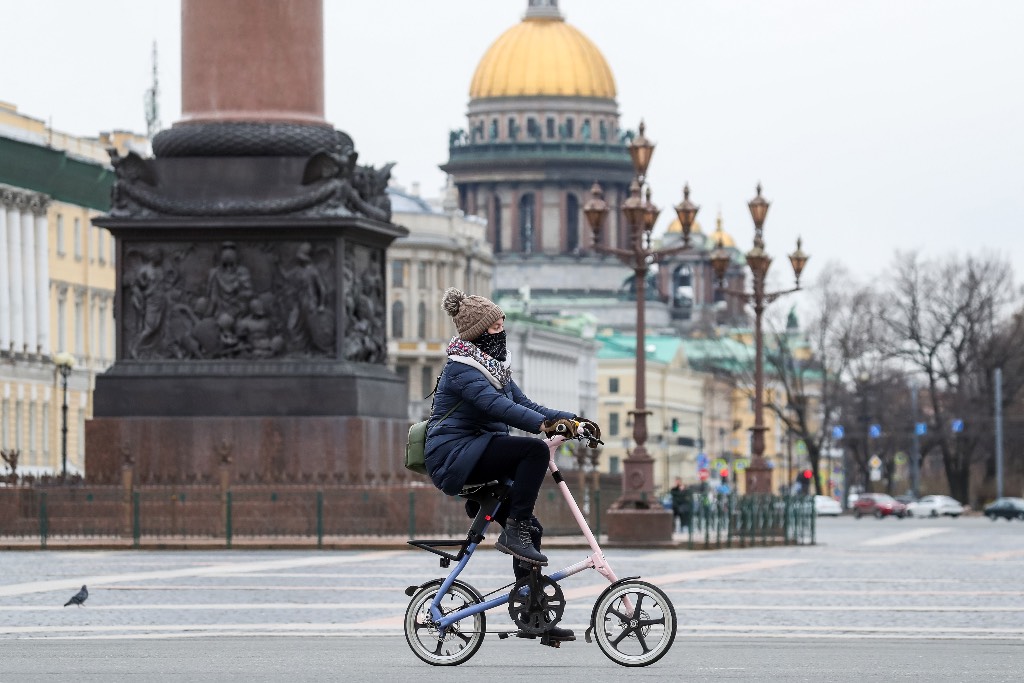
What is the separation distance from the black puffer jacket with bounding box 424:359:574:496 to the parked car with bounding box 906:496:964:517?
9257cm

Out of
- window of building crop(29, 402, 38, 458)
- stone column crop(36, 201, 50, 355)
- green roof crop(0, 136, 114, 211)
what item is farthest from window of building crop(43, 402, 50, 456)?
green roof crop(0, 136, 114, 211)

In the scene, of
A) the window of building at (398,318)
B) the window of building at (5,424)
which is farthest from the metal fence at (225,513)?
the window of building at (398,318)

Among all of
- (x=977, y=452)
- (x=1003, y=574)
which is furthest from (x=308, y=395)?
(x=977, y=452)

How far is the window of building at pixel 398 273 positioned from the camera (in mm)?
149500

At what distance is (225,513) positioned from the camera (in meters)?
35.9

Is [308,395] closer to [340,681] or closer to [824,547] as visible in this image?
[824,547]

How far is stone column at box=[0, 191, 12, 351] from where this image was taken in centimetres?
9244

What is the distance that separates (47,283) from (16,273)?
2.99 m

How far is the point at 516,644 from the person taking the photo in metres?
18.1

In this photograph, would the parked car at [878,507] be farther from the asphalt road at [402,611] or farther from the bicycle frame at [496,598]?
the bicycle frame at [496,598]

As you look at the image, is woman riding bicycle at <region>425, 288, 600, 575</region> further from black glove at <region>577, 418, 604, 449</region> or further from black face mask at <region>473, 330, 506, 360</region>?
black glove at <region>577, 418, 604, 449</region>

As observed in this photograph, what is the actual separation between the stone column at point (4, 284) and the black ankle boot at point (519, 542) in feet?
256

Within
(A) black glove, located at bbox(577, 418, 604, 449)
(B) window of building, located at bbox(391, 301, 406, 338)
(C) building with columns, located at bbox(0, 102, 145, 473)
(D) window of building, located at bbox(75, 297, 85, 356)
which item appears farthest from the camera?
(B) window of building, located at bbox(391, 301, 406, 338)

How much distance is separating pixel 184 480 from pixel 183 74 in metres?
4.96
